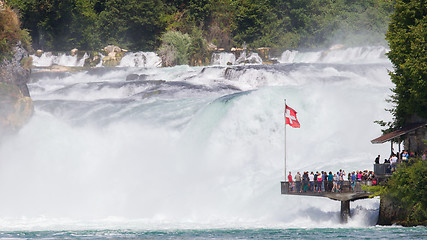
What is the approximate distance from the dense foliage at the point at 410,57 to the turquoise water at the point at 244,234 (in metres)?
6.56

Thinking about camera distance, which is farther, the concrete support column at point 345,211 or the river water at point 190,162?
the river water at point 190,162

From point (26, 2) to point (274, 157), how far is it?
66.0 meters

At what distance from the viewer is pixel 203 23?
130 m

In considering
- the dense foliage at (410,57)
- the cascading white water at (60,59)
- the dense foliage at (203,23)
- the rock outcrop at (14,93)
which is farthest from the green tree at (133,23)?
the dense foliage at (410,57)

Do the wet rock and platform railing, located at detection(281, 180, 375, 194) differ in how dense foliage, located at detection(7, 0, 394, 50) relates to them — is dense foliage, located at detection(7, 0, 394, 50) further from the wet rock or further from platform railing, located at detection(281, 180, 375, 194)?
platform railing, located at detection(281, 180, 375, 194)

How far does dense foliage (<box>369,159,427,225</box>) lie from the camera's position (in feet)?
158

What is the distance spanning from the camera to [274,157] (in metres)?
65.9

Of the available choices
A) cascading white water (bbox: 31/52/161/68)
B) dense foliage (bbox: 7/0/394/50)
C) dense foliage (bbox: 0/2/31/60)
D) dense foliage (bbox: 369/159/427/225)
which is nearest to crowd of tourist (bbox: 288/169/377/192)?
dense foliage (bbox: 369/159/427/225)

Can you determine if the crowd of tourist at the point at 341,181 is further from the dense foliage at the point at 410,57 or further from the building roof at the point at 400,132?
the dense foliage at the point at 410,57

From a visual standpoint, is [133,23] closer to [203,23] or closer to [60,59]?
[203,23]

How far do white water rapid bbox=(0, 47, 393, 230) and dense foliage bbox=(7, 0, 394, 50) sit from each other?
45877mm

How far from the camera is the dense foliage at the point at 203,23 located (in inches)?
5049

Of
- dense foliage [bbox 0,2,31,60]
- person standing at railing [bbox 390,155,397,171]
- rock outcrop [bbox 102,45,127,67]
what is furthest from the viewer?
rock outcrop [bbox 102,45,127,67]

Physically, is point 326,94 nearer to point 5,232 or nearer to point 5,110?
point 5,110
